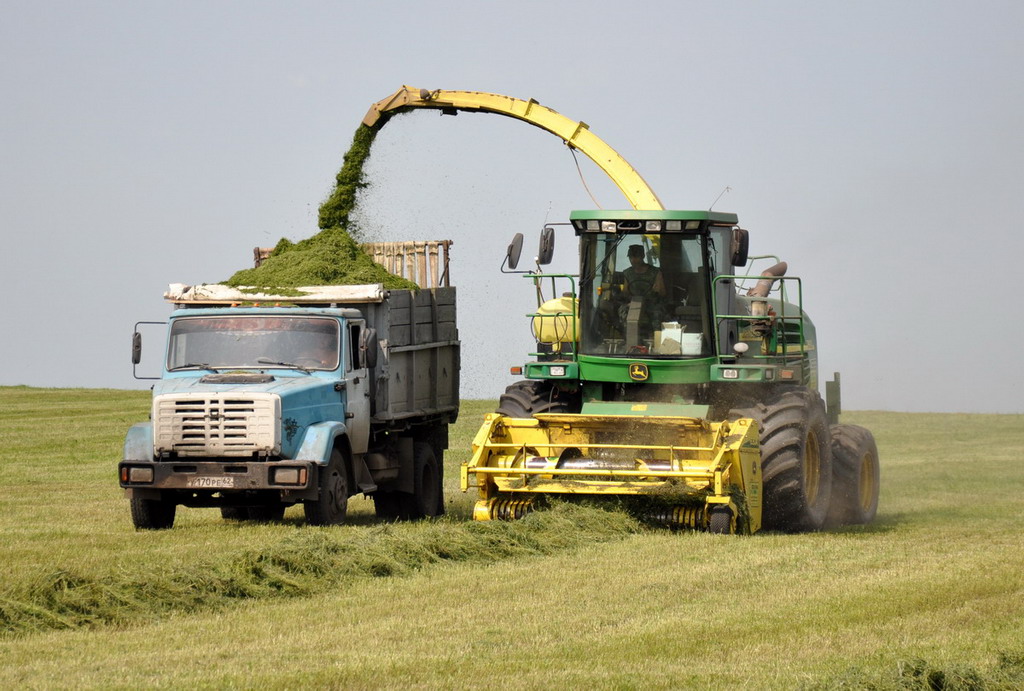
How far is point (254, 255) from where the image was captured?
1908cm

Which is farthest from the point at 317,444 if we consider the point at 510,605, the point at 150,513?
the point at 510,605

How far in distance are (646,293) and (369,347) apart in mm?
2981

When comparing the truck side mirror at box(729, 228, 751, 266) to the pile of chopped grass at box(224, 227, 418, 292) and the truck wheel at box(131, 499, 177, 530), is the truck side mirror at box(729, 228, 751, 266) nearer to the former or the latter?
the pile of chopped grass at box(224, 227, 418, 292)

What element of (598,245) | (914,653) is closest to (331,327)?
(598,245)

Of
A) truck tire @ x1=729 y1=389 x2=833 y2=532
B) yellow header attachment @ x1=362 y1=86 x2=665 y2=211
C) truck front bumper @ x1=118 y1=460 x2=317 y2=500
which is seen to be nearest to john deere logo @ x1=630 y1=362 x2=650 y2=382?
truck tire @ x1=729 y1=389 x2=833 y2=532

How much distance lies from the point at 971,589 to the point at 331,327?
25.1 ft

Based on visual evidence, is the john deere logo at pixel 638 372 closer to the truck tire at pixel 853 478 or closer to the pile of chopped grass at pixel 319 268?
the truck tire at pixel 853 478

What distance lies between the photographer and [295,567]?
37.6 ft

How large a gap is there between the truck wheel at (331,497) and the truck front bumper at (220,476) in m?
0.27

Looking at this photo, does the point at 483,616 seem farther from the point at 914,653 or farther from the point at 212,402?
the point at 212,402

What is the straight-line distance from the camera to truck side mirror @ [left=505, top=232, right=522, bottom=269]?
580 inches

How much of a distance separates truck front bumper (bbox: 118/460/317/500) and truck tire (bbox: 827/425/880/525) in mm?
6254

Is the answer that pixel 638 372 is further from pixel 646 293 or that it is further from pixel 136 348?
pixel 136 348

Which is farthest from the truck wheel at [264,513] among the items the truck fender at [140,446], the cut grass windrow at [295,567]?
the cut grass windrow at [295,567]
